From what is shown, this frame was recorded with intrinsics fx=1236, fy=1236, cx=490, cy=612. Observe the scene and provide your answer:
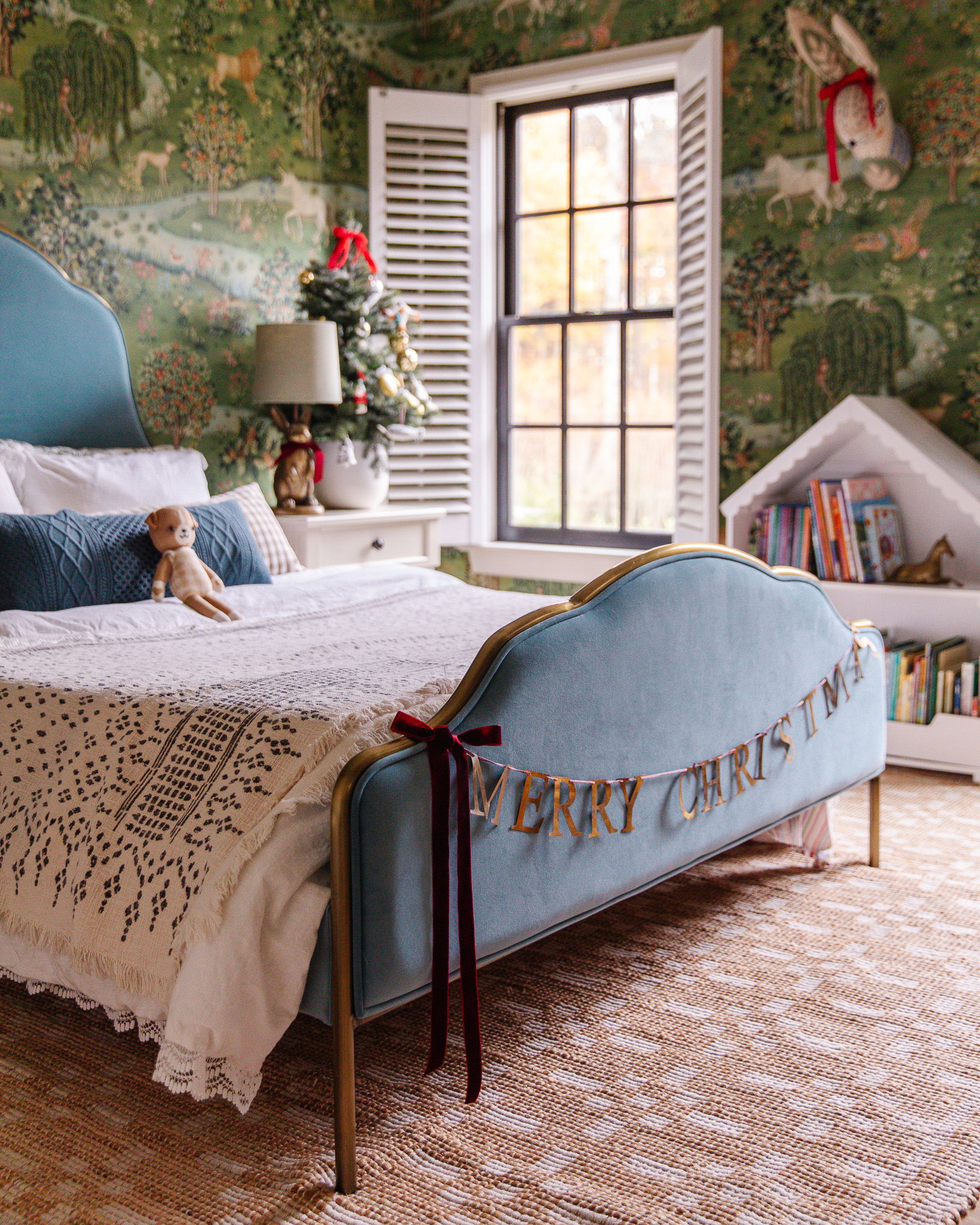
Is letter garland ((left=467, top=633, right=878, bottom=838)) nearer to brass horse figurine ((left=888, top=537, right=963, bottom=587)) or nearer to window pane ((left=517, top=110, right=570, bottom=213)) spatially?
brass horse figurine ((left=888, top=537, right=963, bottom=587))

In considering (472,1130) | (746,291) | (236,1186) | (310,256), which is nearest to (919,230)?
(746,291)

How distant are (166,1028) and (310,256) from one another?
3.62 meters

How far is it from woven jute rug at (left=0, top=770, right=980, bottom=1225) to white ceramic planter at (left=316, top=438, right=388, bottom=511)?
223cm

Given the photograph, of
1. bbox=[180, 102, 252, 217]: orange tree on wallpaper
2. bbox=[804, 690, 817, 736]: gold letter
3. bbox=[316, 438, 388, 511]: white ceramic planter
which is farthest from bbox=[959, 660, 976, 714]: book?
bbox=[180, 102, 252, 217]: orange tree on wallpaper

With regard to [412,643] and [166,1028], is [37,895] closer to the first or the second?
[166,1028]

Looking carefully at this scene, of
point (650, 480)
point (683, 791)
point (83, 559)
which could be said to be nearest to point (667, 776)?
point (683, 791)

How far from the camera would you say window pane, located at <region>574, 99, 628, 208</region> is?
189 inches

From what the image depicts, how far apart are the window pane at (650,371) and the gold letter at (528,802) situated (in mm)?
3057

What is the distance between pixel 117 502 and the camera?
11.4 ft

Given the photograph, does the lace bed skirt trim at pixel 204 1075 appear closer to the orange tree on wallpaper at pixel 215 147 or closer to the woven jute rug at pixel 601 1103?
the woven jute rug at pixel 601 1103

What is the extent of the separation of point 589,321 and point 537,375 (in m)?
0.33

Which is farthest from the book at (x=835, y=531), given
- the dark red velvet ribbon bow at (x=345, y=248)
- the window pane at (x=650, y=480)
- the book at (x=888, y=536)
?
the dark red velvet ribbon bow at (x=345, y=248)

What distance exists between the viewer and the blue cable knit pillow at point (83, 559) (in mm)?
2850

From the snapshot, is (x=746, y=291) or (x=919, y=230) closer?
(x=919, y=230)
